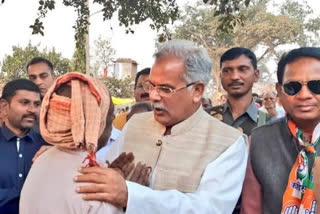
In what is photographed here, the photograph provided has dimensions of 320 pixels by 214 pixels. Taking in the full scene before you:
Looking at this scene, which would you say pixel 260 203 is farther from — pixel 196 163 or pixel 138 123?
pixel 138 123

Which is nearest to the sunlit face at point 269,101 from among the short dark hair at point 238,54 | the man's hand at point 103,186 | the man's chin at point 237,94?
the short dark hair at point 238,54

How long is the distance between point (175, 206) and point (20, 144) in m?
1.77

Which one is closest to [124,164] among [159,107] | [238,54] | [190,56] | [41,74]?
[159,107]

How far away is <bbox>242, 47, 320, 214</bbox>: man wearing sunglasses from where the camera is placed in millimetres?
2076

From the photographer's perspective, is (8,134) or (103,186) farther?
(8,134)

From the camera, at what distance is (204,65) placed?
2270mm

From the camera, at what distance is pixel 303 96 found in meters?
2.08

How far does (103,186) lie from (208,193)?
55 cm

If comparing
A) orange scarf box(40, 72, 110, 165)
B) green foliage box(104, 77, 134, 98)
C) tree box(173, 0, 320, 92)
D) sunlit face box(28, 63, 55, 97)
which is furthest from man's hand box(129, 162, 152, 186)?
tree box(173, 0, 320, 92)

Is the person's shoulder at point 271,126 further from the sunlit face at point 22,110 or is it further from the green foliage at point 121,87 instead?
the green foliage at point 121,87

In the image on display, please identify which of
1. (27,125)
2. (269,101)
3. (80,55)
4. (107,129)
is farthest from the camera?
(80,55)

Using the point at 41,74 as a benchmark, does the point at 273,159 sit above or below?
below

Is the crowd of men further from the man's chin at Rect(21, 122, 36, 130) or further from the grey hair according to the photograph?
the man's chin at Rect(21, 122, 36, 130)

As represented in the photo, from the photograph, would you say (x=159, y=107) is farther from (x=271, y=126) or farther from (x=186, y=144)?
(x=271, y=126)
